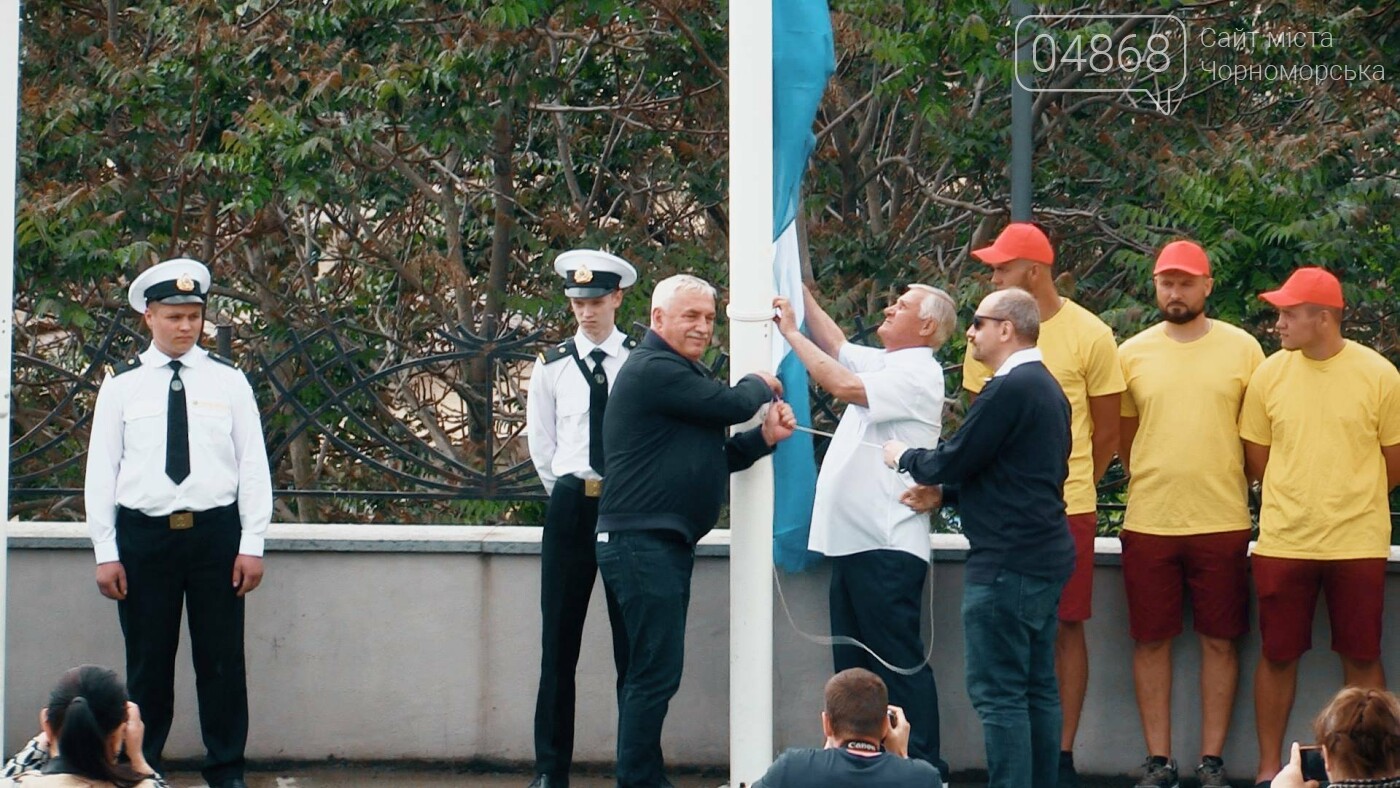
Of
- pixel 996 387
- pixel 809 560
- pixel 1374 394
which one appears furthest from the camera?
pixel 809 560

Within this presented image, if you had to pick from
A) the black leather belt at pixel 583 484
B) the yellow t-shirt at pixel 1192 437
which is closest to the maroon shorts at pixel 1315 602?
the yellow t-shirt at pixel 1192 437

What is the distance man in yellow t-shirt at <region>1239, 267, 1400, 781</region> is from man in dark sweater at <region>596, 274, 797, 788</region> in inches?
72.7

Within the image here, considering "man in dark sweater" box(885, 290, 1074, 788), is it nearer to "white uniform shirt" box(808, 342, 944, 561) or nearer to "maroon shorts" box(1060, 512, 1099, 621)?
"white uniform shirt" box(808, 342, 944, 561)

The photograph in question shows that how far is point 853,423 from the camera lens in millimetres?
6875

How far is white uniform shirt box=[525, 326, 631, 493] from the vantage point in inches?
275

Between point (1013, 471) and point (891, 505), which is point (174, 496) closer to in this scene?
point (891, 505)

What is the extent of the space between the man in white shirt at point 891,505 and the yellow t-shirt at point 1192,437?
0.81m

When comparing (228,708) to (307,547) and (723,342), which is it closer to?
(307,547)

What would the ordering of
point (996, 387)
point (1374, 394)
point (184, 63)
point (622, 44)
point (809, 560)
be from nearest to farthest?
point (996, 387), point (1374, 394), point (809, 560), point (184, 63), point (622, 44)

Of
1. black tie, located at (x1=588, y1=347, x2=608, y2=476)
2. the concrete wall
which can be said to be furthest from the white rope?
black tie, located at (x1=588, y1=347, x2=608, y2=476)

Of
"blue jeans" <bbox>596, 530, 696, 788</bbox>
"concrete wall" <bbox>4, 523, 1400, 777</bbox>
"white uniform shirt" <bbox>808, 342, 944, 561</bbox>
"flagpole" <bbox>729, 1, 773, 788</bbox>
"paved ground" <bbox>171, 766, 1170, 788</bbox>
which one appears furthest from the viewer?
"concrete wall" <bbox>4, 523, 1400, 777</bbox>

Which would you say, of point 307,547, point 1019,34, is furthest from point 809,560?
point 1019,34

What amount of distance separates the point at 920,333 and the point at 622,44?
6.45 meters

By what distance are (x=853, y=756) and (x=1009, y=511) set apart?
6.05 ft
